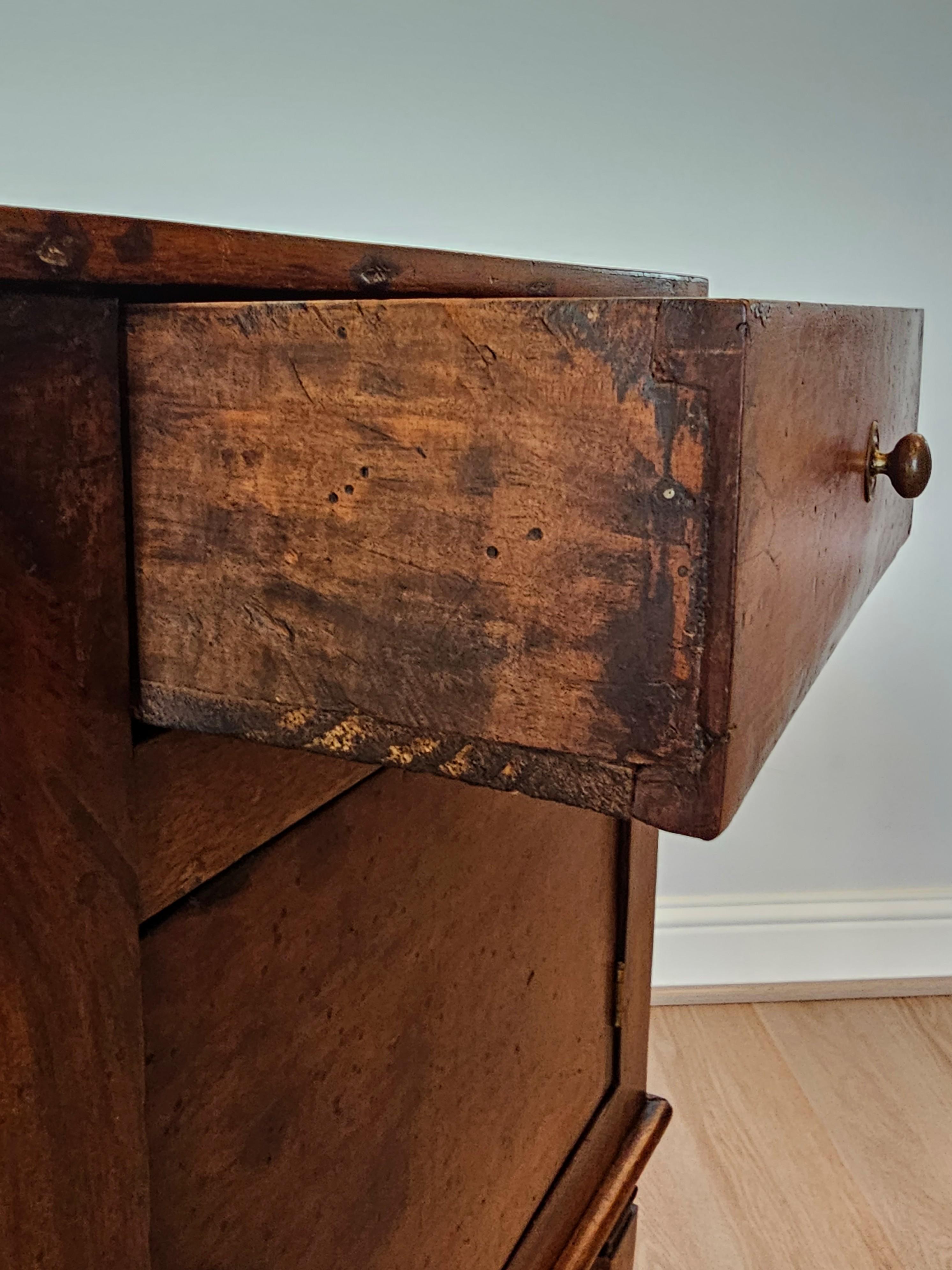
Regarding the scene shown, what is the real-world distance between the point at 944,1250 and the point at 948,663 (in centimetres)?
68

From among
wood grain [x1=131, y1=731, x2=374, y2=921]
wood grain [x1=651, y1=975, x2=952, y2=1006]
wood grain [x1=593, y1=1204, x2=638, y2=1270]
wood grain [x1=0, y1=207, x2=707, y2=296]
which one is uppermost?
wood grain [x1=0, y1=207, x2=707, y2=296]

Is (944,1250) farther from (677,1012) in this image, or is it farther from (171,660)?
(171,660)

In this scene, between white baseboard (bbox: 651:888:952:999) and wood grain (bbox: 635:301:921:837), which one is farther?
white baseboard (bbox: 651:888:952:999)

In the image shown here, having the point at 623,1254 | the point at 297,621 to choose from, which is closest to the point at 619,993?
the point at 623,1254

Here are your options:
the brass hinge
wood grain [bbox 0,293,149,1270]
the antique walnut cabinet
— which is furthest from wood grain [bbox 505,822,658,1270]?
wood grain [bbox 0,293,149,1270]

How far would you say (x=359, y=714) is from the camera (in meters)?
0.32

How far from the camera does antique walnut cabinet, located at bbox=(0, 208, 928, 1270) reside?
0.27 m

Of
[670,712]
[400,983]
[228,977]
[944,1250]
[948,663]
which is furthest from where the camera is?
[948,663]

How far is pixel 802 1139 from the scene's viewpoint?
Result: 1265 millimetres

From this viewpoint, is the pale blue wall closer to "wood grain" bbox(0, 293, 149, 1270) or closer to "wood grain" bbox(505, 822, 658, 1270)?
"wood grain" bbox(505, 822, 658, 1270)

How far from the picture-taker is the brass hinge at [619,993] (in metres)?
0.78

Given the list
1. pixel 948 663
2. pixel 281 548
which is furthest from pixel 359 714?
pixel 948 663

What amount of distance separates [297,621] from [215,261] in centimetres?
11

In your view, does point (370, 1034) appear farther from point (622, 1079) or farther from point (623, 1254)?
point (623, 1254)
